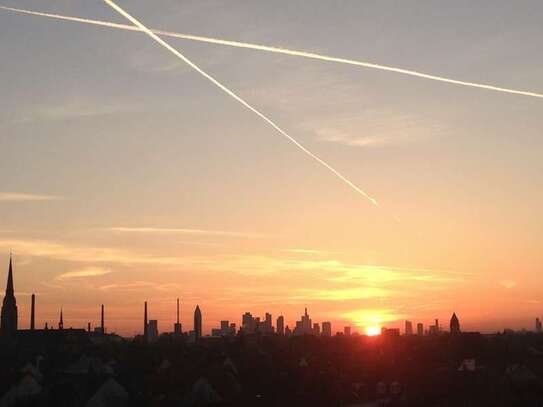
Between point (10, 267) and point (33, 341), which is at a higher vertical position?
point (10, 267)

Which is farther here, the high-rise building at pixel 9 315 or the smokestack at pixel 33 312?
the smokestack at pixel 33 312

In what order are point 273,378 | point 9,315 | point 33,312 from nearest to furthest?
point 273,378 → point 9,315 → point 33,312

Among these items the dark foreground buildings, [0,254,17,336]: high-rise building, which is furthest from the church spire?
the dark foreground buildings

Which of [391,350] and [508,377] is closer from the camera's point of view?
[508,377]

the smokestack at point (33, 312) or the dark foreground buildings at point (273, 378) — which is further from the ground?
the smokestack at point (33, 312)

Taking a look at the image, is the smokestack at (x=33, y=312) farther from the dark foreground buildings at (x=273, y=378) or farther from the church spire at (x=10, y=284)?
the dark foreground buildings at (x=273, y=378)

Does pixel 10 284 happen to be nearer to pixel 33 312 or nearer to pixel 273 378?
pixel 33 312

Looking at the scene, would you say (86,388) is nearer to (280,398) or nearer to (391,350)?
(280,398)

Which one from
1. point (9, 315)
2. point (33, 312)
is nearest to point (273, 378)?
point (9, 315)

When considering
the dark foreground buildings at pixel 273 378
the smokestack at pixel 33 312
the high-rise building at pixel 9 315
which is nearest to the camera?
the dark foreground buildings at pixel 273 378

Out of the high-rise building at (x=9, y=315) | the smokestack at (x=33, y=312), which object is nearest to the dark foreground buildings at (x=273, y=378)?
the high-rise building at (x=9, y=315)

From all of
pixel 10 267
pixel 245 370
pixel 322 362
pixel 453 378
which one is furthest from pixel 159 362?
pixel 10 267
